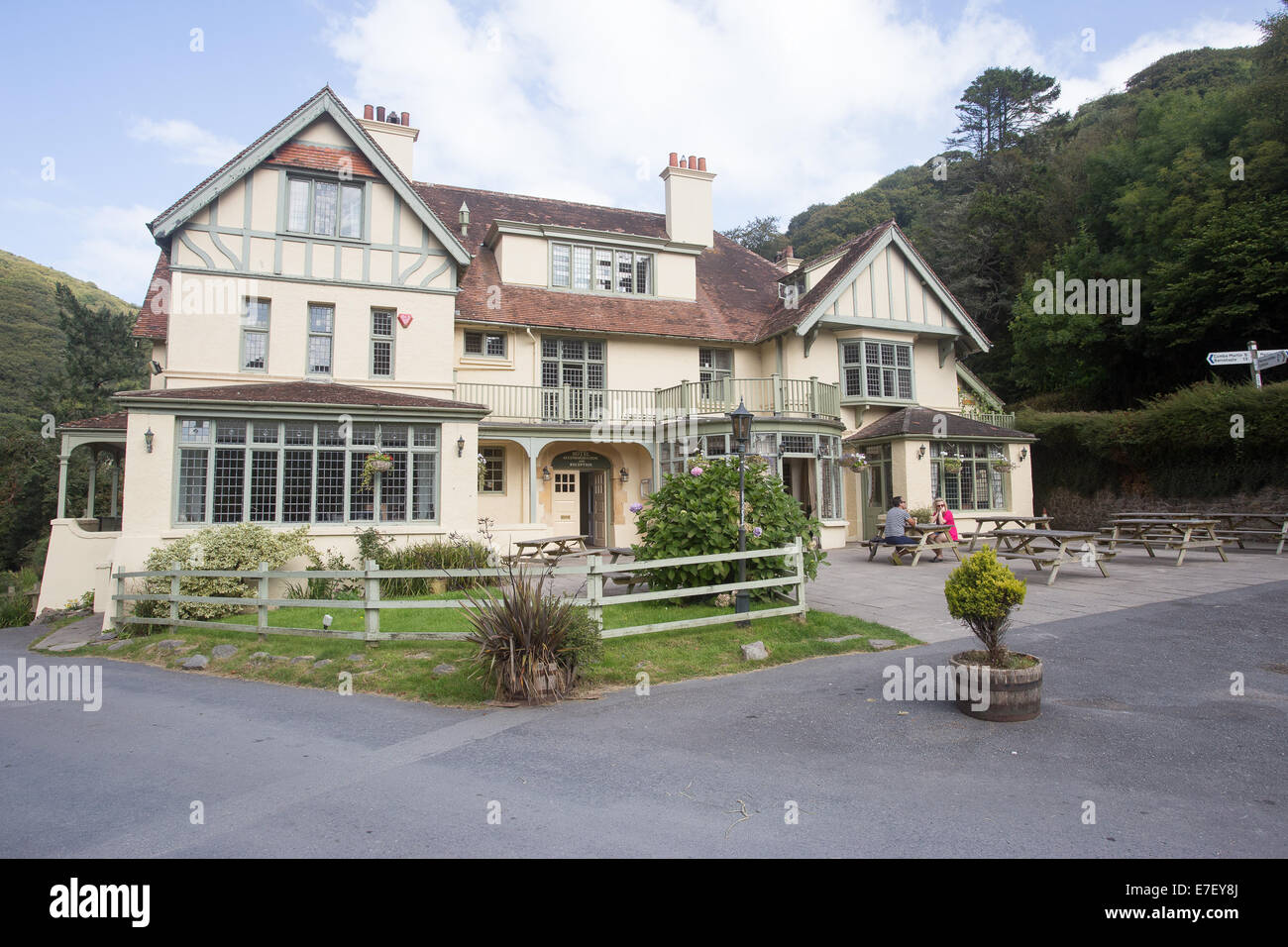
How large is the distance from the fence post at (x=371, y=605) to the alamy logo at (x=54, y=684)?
9.33ft

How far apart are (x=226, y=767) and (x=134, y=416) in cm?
1102

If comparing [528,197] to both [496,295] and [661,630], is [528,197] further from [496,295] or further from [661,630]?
[661,630]

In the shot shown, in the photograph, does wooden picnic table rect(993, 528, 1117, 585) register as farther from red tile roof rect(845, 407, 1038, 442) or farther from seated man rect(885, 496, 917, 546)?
red tile roof rect(845, 407, 1038, 442)

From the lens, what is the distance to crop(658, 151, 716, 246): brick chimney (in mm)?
24312

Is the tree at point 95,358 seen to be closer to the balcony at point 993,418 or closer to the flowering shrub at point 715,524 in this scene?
the flowering shrub at point 715,524

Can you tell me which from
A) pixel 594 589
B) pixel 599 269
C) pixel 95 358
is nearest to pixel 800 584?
pixel 594 589

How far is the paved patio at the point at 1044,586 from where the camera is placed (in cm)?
1023

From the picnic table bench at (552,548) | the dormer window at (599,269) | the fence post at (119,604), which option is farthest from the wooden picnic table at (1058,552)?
the fence post at (119,604)

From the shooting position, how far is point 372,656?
8711 millimetres

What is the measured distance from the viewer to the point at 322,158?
16625 millimetres

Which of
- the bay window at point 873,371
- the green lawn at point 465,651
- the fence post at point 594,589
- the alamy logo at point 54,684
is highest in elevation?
the bay window at point 873,371

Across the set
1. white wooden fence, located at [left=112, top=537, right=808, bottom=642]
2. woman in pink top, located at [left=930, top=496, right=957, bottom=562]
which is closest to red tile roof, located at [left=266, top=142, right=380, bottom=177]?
white wooden fence, located at [left=112, top=537, right=808, bottom=642]

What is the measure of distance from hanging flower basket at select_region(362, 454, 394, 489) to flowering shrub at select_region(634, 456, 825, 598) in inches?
265

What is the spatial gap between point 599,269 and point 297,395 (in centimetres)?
1089
